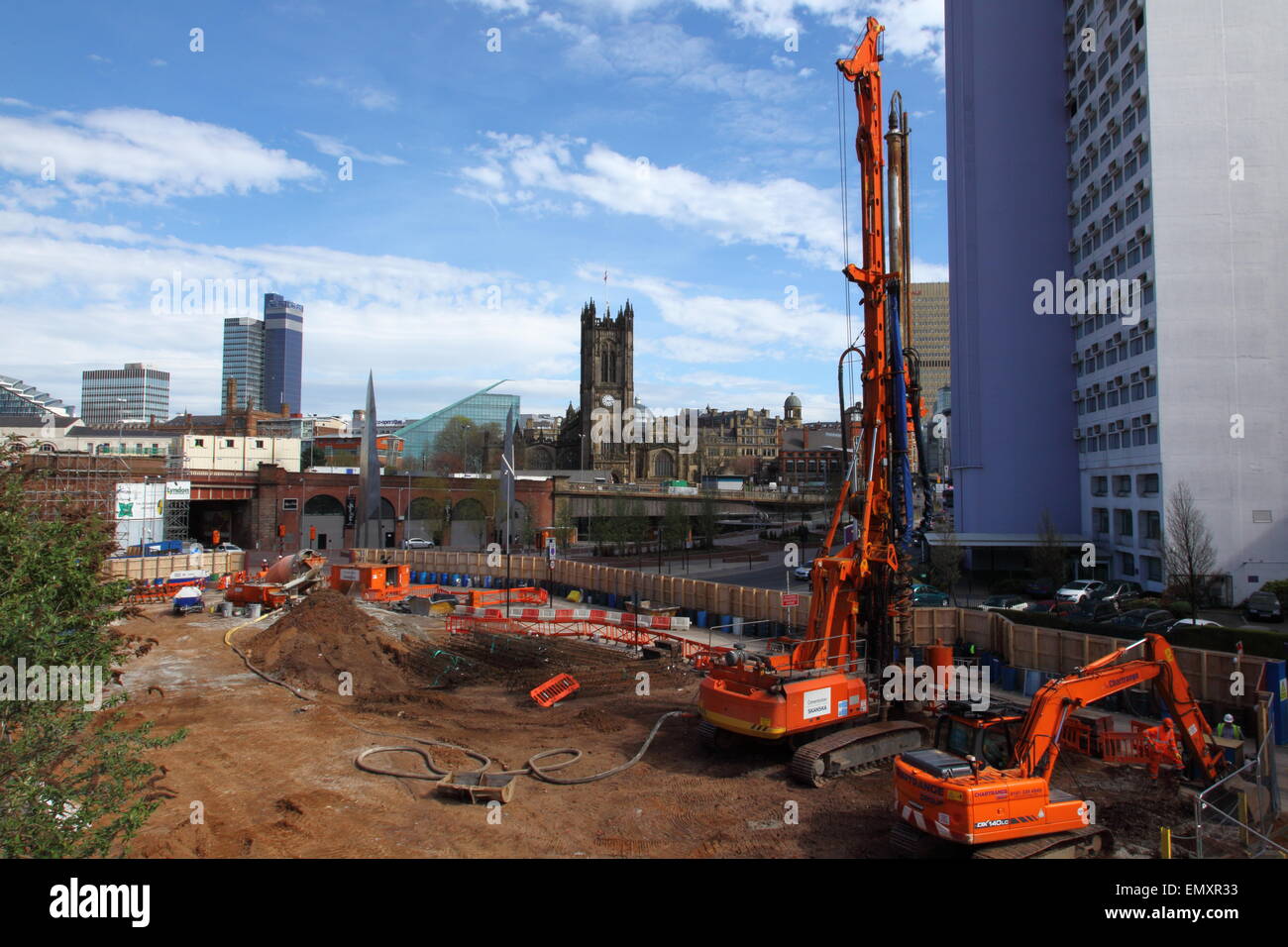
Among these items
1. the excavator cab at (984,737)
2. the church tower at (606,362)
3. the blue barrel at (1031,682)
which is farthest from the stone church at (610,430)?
the excavator cab at (984,737)

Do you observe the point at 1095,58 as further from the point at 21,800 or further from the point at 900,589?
the point at 21,800

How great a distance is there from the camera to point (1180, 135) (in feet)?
117

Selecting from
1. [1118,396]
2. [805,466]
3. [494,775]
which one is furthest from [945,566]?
[805,466]

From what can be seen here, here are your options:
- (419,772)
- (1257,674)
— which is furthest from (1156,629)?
(419,772)

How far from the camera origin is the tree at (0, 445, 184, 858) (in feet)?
23.9

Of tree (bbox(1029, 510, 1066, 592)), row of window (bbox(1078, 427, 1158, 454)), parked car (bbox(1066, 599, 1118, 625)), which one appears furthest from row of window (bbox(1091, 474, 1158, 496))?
parked car (bbox(1066, 599, 1118, 625))

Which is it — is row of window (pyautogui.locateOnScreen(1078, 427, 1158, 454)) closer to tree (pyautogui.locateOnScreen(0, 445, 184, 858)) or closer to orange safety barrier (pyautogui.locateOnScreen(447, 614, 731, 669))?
orange safety barrier (pyautogui.locateOnScreen(447, 614, 731, 669))

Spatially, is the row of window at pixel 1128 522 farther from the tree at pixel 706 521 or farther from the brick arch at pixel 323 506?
the brick arch at pixel 323 506

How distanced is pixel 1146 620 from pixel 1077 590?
9.58 metres

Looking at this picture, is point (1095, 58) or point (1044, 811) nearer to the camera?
point (1044, 811)

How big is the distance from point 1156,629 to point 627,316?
116301mm

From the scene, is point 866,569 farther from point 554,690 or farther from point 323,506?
point 323,506
